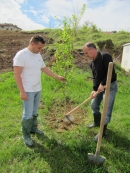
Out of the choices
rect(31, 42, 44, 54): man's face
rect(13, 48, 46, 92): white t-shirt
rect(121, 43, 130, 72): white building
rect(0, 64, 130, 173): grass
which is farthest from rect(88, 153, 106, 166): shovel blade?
rect(121, 43, 130, 72): white building

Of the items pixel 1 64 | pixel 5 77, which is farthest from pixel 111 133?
pixel 1 64

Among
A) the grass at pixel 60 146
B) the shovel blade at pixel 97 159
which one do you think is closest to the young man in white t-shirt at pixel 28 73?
the grass at pixel 60 146

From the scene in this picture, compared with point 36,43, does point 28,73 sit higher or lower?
lower

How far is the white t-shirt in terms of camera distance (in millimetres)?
2682

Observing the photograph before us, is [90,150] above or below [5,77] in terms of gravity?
below

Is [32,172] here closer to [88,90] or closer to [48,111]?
[48,111]

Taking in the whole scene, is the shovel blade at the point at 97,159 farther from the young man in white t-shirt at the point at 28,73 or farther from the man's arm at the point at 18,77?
the man's arm at the point at 18,77

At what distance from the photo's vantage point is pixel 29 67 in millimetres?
2809

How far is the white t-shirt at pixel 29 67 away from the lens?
2.68 meters

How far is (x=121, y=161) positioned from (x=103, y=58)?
1.90 m

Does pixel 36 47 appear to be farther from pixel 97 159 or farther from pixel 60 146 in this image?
pixel 97 159

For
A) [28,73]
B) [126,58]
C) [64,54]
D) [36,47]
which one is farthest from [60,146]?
[126,58]

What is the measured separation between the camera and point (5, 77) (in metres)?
7.70

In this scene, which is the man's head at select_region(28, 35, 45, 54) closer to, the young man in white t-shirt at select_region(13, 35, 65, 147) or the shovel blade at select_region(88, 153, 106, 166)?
the young man in white t-shirt at select_region(13, 35, 65, 147)
